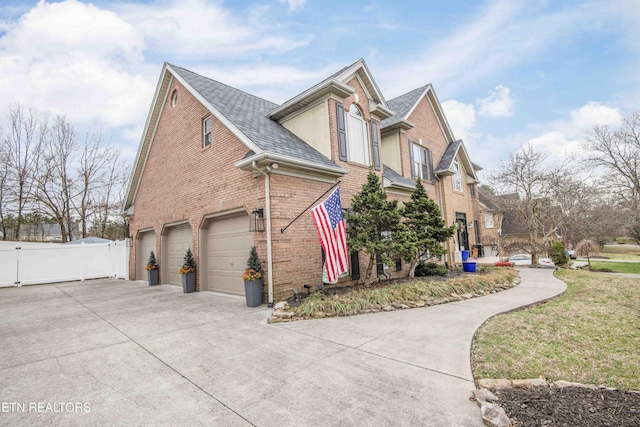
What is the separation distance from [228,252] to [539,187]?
1616cm

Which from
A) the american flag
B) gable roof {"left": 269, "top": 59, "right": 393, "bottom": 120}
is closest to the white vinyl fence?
gable roof {"left": 269, "top": 59, "right": 393, "bottom": 120}

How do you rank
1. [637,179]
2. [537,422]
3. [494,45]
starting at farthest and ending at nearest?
[637,179] → [494,45] → [537,422]

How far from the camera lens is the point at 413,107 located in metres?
14.2

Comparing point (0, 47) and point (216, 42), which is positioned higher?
point (0, 47)

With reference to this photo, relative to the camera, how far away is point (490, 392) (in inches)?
118

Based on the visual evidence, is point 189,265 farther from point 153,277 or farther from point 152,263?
point 152,263

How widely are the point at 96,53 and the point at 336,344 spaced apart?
14318mm

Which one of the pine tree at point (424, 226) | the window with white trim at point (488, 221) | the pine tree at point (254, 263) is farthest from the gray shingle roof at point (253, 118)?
the window with white trim at point (488, 221)

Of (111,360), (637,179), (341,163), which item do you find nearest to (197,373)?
(111,360)

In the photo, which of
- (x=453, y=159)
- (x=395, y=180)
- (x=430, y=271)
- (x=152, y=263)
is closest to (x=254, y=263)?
(x=430, y=271)

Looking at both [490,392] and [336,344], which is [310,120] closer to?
[336,344]

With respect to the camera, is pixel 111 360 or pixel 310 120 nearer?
pixel 111 360

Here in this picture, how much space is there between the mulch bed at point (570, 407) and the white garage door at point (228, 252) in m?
6.90

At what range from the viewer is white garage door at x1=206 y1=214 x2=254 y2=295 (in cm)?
877
